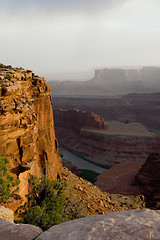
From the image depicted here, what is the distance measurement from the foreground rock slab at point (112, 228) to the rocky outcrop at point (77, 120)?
6099 cm

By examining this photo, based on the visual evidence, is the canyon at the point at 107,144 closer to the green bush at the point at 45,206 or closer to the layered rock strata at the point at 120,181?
the layered rock strata at the point at 120,181

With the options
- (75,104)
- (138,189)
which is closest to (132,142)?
(138,189)

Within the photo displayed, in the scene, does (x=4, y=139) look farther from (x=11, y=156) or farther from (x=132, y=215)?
(x=132, y=215)

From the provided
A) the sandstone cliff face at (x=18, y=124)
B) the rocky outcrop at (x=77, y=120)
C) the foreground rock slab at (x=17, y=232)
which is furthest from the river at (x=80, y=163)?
the foreground rock slab at (x=17, y=232)

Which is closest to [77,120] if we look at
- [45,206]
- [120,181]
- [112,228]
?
[120,181]

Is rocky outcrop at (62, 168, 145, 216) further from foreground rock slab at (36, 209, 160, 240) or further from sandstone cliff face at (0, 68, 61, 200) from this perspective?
foreground rock slab at (36, 209, 160, 240)

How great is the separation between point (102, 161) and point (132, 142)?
1127 cm

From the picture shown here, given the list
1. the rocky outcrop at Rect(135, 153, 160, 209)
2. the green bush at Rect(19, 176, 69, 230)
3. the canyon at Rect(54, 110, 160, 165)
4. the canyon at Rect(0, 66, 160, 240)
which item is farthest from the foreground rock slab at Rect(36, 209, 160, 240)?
the canyon at Rect(54, 110, 160, 165)

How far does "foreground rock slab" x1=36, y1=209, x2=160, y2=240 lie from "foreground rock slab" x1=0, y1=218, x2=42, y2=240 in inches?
11.8

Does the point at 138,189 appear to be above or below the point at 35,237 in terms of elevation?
below

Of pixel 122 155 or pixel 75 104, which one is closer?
pixel 122 155

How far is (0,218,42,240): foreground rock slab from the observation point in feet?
13.8

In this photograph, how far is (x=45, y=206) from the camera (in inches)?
347

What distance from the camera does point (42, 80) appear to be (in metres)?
15.6
